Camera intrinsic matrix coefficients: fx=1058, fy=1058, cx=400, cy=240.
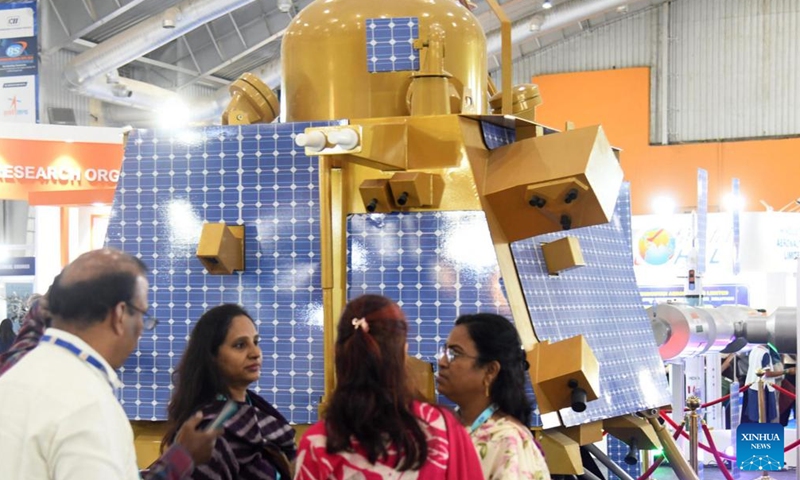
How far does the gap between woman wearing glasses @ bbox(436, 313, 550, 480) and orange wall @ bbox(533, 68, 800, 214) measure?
23.2 meters

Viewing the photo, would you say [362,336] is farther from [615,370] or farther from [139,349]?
[615,370]

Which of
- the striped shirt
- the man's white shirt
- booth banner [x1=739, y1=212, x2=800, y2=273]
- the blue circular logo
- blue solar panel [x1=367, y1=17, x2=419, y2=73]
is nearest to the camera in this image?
the man's white shirt

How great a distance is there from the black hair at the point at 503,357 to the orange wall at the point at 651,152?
23.1 meters

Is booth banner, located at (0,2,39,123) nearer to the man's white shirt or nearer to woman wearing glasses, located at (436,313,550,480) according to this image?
woman wearing glasses, located at (436,313,550,480)

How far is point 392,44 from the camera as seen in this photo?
5.22 m

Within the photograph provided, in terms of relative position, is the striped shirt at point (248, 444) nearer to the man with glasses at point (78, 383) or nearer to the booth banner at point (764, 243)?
the man with glasses at point (78, 383)

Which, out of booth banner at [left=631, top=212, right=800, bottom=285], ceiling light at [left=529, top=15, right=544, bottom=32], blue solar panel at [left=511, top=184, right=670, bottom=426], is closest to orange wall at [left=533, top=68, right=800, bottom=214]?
ceiling light at [left=529, top=15, right=544, bottom=32]

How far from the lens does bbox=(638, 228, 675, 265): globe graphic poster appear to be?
690 inches

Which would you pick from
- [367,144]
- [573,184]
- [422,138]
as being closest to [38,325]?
[367,144]

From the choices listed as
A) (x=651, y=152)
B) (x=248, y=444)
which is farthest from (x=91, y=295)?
(x=651, y=152)

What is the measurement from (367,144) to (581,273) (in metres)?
1.47

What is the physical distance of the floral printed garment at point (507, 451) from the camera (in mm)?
3279

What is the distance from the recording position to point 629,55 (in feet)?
88.6

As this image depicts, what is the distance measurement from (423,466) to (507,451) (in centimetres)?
52
